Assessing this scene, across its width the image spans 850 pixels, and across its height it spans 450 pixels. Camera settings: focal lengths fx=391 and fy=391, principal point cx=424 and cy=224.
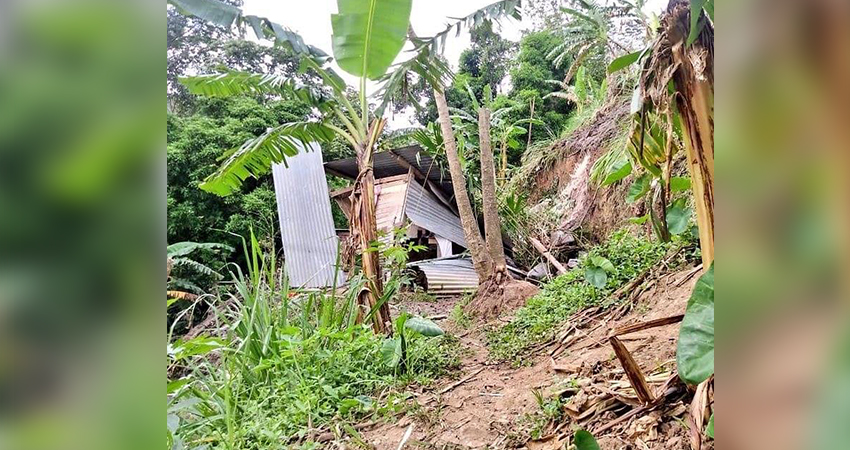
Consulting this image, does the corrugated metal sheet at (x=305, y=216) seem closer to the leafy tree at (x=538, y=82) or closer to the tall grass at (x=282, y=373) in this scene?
the tall grass at (x=282, y=373)

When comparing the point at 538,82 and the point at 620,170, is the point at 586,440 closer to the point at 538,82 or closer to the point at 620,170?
the point at 620,170

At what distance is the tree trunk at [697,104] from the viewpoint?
0.77 m

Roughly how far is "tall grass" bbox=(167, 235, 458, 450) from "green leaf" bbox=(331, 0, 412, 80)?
4.58ft

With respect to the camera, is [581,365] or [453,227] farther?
[453,227]

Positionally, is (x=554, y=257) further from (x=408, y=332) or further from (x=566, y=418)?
(x=566, y=418)

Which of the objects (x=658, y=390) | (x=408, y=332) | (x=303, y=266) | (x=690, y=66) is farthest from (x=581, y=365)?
(x=303, y=266)

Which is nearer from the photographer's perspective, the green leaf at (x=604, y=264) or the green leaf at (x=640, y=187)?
the green leaf at (x=640, y=187)

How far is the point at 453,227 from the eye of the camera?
7449 mm

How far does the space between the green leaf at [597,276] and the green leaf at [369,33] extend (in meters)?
2.11

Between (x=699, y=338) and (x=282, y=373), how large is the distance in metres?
2.09

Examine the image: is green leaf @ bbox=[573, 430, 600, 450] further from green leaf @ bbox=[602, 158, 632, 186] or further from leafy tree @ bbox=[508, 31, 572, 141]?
leafy tree @ bbox=[508, 31, 572, 141]

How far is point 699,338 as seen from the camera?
2.19 feet

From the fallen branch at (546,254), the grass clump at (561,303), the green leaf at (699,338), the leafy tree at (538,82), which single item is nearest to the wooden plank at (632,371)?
the green leaf at (699,338)
